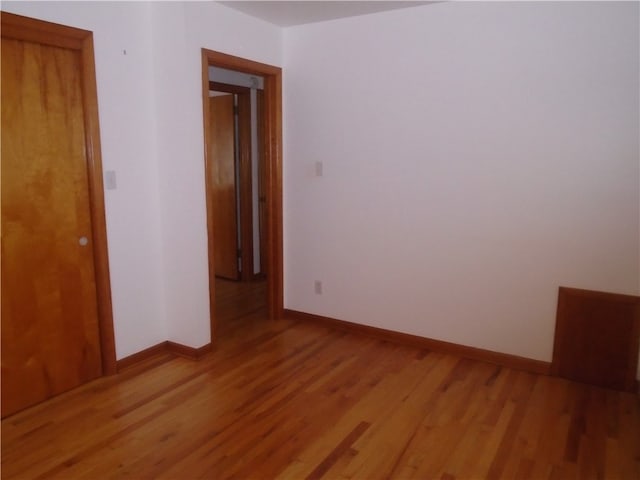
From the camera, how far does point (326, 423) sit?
2.60 metres

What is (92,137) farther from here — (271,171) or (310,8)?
(310,8)

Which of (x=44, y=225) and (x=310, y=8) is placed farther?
(x=310, y=8)

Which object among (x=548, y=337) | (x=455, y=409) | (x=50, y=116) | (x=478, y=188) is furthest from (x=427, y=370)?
(x=50, y=116)

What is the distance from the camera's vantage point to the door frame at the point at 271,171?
3.33 meters

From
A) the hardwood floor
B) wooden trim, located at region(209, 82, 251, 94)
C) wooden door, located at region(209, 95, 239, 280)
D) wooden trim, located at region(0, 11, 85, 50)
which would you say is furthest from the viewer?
wooden door, located at region(209, 95, 239, 280)

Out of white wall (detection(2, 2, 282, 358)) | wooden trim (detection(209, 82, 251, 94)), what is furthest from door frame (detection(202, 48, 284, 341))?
wooden trim (detection(209, 82, 251, 94))

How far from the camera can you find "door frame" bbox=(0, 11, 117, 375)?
247cm

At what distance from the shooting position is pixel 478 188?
3.18 metres

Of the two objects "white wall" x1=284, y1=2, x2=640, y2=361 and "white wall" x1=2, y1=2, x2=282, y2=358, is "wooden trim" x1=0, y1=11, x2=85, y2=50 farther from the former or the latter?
"white wall" x1=284, y1=2, x2=640, y2=361

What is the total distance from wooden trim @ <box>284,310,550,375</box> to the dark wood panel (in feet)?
0.55

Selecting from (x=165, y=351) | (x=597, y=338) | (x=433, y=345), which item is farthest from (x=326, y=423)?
(x=597, y=338)

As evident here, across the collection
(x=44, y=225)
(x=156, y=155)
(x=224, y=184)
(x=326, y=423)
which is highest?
(x=156, y=155)

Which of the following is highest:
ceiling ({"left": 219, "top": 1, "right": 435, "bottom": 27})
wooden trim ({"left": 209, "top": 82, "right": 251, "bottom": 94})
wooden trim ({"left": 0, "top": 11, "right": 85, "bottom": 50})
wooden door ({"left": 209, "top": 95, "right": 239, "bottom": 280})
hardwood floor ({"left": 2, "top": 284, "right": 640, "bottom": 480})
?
ceiling ({"left": 219, "top": 1, "right": 435, "bottom": 27})

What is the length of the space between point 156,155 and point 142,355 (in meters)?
1.39
